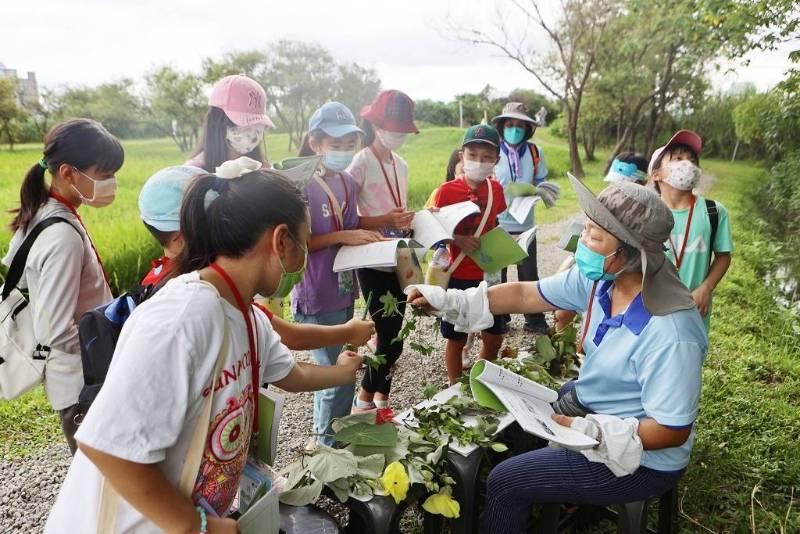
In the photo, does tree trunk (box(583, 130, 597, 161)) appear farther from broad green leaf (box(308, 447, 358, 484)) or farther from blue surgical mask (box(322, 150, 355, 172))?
broad green leaf (box(308, 447, 358, 484))

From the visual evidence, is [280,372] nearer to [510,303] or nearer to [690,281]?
[510,303]

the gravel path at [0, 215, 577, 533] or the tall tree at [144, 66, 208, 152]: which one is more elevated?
the tall tree at [144, 66, 208, 152]

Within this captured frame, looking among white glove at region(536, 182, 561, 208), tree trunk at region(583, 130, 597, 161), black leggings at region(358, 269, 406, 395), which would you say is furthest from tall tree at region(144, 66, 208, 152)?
tree trunk at region(583, 130, 597, 161)

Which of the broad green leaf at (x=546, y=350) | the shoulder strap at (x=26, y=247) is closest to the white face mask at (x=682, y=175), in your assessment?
the broad green leaf at (x=546, y=350)

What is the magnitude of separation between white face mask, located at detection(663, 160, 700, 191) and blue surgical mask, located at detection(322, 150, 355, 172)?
170 cm

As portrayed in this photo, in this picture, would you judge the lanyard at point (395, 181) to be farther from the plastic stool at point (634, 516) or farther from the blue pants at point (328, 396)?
the plastic stool at point (634, 516)

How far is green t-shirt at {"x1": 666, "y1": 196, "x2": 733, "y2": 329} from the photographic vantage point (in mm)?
2816

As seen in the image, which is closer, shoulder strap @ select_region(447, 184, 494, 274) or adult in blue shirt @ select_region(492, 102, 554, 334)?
shoulder strap @ select_region(447, 184, 494, 274)

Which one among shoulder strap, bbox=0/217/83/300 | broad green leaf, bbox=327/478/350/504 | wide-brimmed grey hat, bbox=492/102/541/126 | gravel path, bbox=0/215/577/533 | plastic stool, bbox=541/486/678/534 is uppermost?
wide-brimmed grey hat, bbox=492/102/541/126

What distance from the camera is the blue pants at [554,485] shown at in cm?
172

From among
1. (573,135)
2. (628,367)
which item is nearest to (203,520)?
(628,367)

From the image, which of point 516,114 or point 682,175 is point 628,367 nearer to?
point 682,175

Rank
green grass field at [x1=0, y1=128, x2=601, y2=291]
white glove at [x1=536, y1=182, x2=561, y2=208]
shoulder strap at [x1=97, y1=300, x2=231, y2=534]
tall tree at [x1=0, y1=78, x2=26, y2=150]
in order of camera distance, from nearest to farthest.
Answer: shoulder strap at [x1=97, y1=300, x2=231, y2=534], white glove at [x1=536, y1=182, x2=561, y2=208], green grass field at [x1=0, y1=128, x2=601, y2=291], tall tree at [x1=0, y1=78, x2=26, y2=150]

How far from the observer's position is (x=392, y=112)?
9.70ft
